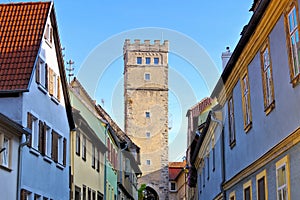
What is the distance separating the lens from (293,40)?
1094cm

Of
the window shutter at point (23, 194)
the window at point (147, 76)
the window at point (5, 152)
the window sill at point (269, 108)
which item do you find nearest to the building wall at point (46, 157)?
the window shutter at point (23, 194)

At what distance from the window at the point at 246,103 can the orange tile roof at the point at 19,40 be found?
684 cm

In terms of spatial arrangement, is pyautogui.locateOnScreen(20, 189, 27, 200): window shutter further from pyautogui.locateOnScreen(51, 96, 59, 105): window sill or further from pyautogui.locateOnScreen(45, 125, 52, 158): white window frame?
pyautogui.locateOnScreen(51, 96, 59, 105): window sill

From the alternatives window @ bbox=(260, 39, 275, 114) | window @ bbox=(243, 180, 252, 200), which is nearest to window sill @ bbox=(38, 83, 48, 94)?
window @ bbox=(243, 180, 252, 200)

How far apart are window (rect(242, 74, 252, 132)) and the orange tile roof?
22.4 ft

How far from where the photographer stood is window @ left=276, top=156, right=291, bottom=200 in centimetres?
1154

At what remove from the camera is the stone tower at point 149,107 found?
78.9 metres

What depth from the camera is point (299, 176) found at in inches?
422

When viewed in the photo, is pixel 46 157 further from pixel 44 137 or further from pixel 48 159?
pixel 44 137

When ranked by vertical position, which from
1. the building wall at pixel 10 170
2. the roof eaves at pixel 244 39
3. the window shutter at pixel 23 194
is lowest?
the window shutter at pixel 23 194

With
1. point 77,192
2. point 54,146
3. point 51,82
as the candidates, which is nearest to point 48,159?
point 54,146

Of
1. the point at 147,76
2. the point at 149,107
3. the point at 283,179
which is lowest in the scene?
the point at 283,179

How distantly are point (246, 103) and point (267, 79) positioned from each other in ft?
9.45

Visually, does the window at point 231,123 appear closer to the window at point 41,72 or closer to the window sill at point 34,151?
the window sill at point 34,151
